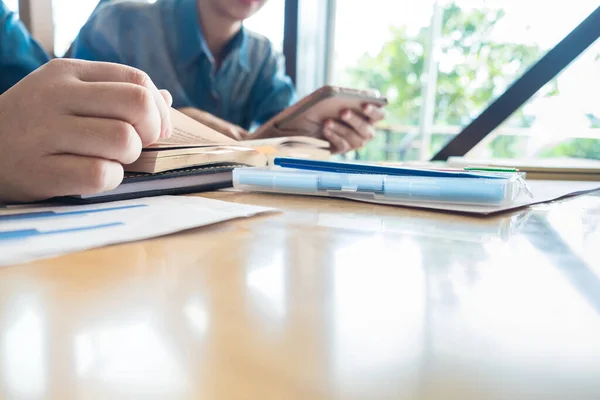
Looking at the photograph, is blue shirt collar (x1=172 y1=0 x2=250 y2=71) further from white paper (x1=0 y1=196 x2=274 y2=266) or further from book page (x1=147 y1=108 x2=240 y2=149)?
white paper (x1=0 y1=196 x2=274 y2=266)

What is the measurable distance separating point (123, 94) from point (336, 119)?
22.2 inches

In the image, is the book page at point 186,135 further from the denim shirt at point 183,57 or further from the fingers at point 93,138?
the denim shirt at point 183,57

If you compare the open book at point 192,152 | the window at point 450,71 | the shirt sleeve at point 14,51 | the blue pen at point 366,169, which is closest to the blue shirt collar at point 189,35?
the shirt sleeve at point 14,51

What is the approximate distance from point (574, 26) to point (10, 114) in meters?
1.09

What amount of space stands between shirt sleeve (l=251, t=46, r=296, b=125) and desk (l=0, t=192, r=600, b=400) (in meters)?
0.90

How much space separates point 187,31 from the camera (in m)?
1.06

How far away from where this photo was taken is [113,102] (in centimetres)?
28

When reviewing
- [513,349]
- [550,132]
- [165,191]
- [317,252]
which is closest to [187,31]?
[165,191]

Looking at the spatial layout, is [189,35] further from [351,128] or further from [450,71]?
[450,71]

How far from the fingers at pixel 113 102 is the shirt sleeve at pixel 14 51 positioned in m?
0.55

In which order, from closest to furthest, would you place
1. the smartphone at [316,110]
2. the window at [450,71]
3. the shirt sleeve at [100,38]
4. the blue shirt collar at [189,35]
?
the smartphone at [316,110] < the shirt sleeve at [100,38] < the blue shirt collar at [189,35] < the window at [450,71]

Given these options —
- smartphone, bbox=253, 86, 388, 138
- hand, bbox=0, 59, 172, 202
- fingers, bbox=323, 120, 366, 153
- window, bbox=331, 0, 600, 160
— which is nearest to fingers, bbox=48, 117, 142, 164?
hand, bbox=0, 59, 172, 202

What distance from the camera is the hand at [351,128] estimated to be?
0.80 m

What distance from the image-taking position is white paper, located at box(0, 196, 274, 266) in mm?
214
